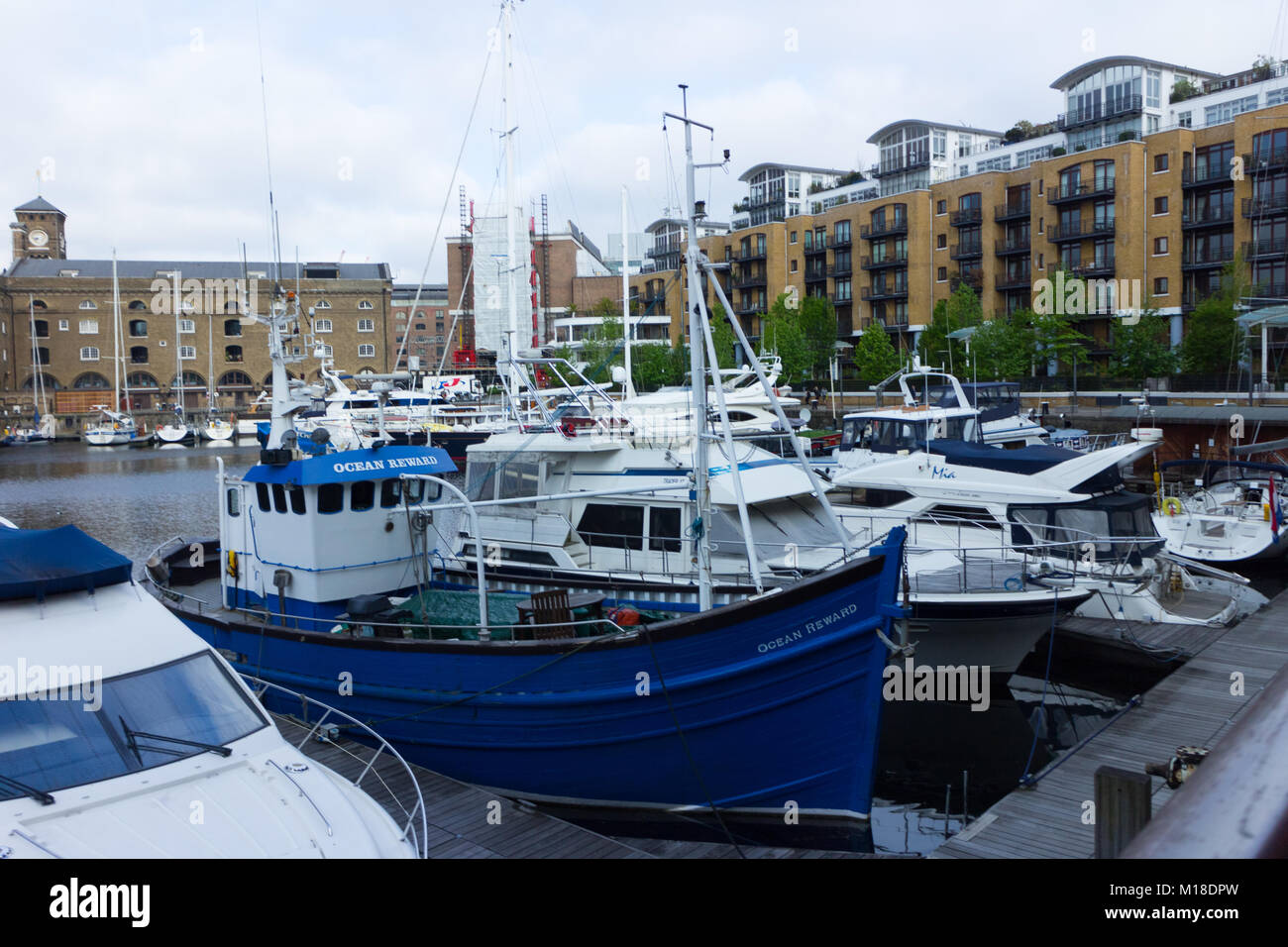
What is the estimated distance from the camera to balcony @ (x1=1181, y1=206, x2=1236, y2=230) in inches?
1937

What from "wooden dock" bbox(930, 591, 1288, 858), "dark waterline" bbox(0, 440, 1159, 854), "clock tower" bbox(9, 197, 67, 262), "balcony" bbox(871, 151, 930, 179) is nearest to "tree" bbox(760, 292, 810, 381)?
"balcony" bbox(871, 151, 930, 179)

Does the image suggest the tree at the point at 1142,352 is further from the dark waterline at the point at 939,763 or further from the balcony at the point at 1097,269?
the dark waterline at the point at 939,763

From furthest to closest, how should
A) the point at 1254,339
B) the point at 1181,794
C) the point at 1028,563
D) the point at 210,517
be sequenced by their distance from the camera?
the point at 1254,339 → the point at 210,517 → the point at 1028,563 → the point at 1181,794

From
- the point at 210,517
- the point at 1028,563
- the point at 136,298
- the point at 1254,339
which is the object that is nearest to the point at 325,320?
the point at 136,298

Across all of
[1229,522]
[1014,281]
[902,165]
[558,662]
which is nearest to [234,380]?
[902,165]

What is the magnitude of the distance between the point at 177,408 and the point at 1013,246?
6895cm

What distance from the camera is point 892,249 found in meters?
65.0

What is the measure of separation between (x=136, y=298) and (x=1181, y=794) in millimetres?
103591

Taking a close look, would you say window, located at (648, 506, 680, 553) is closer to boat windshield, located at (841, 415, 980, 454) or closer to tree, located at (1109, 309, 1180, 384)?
boat windshield, located at (841, 415, 980, 454)

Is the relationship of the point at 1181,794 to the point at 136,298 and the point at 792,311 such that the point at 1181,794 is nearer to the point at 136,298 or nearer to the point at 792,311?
the point at 792,311

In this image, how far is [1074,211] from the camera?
55.1 m
